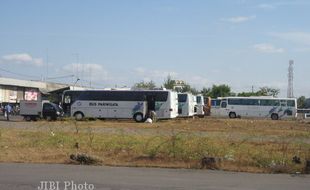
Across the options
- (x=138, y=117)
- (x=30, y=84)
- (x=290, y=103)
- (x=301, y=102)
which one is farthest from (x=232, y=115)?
(x=301, y=102)

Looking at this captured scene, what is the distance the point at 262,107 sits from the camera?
6569 cm

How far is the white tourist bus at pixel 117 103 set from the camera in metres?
46.5

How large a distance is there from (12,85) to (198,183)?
72.5 m

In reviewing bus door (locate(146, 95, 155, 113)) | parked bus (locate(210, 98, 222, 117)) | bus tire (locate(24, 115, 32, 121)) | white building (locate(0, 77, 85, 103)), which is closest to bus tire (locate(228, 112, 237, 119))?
parked bus (locate(210, 98, 222, 117))

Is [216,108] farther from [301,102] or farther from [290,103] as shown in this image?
[301,102]

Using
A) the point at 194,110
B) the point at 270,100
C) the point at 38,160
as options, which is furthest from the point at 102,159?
the point at 270,100

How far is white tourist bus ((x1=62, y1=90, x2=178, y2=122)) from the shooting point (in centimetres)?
4650

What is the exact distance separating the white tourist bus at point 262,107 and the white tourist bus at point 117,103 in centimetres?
2140

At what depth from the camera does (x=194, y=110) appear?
5797cm

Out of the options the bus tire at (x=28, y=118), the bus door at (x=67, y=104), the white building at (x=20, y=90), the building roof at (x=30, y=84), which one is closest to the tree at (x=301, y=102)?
the building roof at (x=30, y=84)

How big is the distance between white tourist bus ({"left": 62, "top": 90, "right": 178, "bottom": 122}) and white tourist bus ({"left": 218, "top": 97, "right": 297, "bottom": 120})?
2140 centimetres

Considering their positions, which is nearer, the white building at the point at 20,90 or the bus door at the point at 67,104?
the bus door at the point at 67,104

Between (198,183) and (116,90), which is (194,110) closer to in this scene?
(116,90)

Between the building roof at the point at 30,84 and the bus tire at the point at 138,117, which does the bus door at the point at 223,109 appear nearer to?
the bus tire at the point at 138,117
